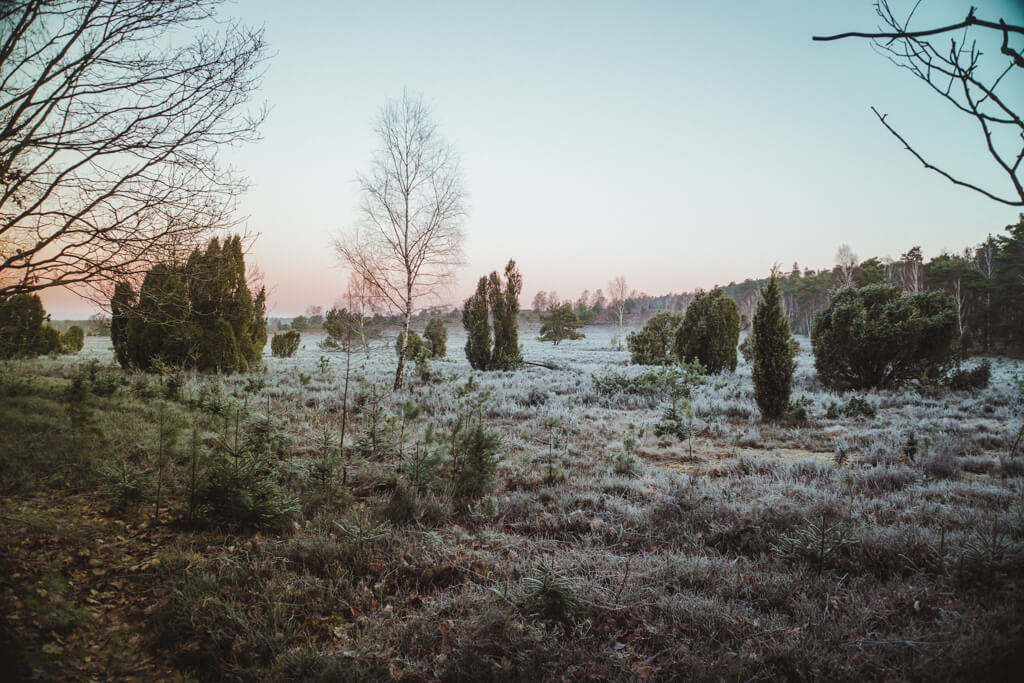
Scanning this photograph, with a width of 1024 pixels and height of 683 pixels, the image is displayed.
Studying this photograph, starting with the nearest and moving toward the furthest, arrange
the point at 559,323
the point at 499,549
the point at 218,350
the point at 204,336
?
the point at 499,549
the point at 204,336
the point at 218,350
the point at 559,323

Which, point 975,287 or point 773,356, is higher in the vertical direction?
point 975,287

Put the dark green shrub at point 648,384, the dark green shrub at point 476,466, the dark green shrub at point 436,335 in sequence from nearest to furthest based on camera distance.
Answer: the dark green shrub at point 476,466, the dark green shrub at point 648,384, the dark green shrub at point 436,335

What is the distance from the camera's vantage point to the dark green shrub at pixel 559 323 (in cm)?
4247


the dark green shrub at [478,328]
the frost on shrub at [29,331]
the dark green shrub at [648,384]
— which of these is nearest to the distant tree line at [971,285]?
the dark green shrub at [648,384]

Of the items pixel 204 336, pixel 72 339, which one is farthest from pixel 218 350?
pixel 72 339

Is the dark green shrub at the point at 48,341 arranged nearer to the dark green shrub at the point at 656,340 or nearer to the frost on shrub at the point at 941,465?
the dark green shrub at the point at 656,340

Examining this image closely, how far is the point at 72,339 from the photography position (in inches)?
929

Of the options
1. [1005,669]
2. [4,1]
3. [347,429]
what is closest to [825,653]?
[1005,669]

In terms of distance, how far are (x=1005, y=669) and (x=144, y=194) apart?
6.71 metres

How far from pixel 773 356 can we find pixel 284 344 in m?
27.3

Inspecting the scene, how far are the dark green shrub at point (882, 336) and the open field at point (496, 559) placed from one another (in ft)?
19.4

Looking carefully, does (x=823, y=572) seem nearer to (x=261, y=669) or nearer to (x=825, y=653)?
(x=825, y=653)

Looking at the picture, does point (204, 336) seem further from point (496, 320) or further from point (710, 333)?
point (710, 333)

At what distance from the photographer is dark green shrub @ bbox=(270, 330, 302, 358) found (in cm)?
2700
